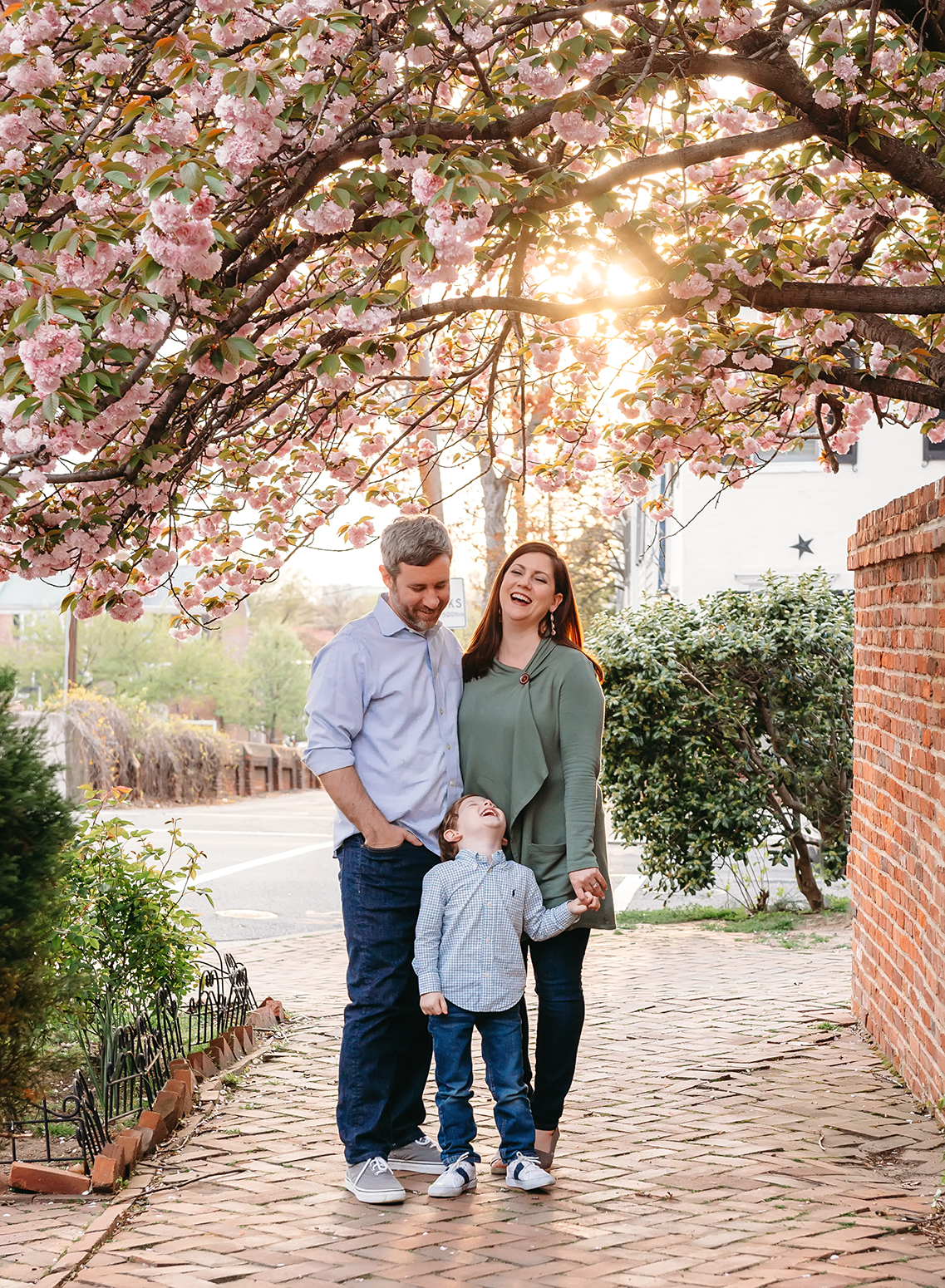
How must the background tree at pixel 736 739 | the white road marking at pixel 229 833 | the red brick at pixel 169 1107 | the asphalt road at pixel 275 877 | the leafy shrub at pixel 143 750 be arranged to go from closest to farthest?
the red brick at pixel 169 1107, the background tree at pixel 736 739, the asphalt road at pixel 275 877, the white road marking at pixel 229 833, the leafy shrub at pixel 143 750

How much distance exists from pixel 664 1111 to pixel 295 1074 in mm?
1578

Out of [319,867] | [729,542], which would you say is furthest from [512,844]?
[729,542]

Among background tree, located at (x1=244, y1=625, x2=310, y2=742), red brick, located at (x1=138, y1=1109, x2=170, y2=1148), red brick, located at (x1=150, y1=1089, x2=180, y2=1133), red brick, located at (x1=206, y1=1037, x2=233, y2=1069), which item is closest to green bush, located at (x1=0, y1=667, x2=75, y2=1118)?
red brick, located at (x1=138, y1=1109, x2=170, y2=1148)

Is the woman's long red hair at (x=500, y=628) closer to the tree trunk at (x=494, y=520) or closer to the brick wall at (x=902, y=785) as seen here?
the brick wall at (x=902, y=785)

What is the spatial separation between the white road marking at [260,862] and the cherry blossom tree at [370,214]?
25.7ft

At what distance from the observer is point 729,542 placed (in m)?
16.6

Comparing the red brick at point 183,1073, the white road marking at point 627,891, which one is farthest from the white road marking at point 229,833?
the red brick at point 183,1073

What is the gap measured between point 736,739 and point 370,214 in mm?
6702

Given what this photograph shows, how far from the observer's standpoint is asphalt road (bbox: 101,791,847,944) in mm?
11031

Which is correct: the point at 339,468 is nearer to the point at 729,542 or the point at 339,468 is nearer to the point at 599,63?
the point at 599,63

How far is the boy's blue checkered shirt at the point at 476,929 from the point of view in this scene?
3893 millimetres

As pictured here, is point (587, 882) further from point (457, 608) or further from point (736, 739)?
point (457, 608)

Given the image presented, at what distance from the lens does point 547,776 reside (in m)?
4.06

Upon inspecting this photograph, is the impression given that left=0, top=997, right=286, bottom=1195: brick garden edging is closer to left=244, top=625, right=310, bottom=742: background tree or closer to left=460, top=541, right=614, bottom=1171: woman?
left=460, top=541, right=614, bottom=1171: woman
